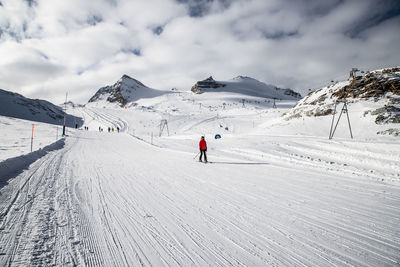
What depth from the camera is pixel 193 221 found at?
384 cm

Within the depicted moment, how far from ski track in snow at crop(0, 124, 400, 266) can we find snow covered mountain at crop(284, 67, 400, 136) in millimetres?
23026

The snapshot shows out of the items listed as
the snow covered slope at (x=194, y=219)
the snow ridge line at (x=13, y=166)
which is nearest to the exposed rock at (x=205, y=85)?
the snow ridge line at (x=13, y=166)

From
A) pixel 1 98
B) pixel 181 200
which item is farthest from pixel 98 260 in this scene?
pixel 1 98

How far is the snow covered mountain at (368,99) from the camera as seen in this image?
2350cm

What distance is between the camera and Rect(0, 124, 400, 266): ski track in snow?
9.13ft

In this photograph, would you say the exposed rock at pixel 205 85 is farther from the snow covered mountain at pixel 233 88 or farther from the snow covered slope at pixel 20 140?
the snow covered slope at pixel 20 140

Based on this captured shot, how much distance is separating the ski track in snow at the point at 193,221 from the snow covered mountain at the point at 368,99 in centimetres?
2303

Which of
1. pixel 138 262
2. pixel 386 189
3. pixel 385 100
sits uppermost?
pixel 385 100

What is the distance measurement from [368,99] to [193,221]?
37284 mm

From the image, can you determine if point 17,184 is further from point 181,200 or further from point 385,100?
point 385,100

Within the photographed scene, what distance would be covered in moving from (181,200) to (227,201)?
48.2 inches

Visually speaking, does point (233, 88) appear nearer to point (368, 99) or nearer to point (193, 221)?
point (368, 99)

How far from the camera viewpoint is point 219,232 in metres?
3.48

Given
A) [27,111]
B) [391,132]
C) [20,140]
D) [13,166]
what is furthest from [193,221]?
[27,111]
